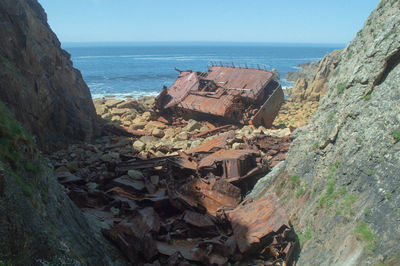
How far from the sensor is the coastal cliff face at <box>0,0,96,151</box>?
9.91 metres

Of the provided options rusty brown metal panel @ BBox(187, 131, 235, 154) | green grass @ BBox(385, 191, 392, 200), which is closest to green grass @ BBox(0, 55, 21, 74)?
rusty brown metal panel @ BBox(187, 131, 235, 154)

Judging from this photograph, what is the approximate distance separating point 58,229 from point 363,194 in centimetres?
370

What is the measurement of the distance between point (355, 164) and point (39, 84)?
9.87 meters

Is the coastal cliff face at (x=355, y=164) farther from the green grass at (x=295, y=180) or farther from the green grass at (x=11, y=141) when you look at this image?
the green grass at (x=11, y=141)

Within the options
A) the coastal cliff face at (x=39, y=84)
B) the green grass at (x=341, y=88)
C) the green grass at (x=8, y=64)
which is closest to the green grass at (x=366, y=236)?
the green grass at (x=341, y=88)

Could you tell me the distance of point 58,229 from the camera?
360cm

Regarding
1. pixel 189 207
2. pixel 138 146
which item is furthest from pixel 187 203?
pixel 138 146

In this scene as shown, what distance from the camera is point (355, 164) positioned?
15.9 ft

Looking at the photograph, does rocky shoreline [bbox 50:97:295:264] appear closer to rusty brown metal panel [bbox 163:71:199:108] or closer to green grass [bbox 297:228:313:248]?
green grass [bbox 297:228:313:248]

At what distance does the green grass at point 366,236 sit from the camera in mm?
3752

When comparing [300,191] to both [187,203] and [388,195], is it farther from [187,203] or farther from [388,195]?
[187,203]

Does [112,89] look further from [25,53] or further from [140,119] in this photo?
[25,53]

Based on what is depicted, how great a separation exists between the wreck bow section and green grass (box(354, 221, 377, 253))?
1067 centimetres

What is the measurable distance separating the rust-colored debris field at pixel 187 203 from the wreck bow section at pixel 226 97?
424 cm
